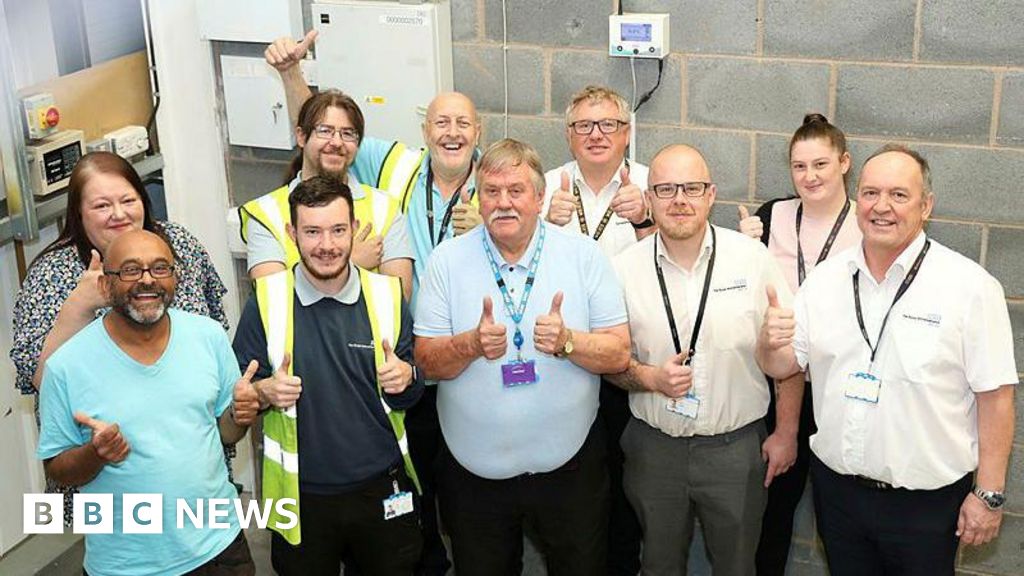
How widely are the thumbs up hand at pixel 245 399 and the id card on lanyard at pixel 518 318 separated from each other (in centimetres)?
66

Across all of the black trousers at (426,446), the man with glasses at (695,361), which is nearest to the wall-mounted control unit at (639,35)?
the man with glasses at (695,361)

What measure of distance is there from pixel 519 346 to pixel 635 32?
1221mm

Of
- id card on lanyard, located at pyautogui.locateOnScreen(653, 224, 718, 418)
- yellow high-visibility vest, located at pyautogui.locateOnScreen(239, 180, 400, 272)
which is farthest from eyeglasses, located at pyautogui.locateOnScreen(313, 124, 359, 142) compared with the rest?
id card on lanyard, located at pyautogui.locateOnScreen(653, 224, 718, 418)

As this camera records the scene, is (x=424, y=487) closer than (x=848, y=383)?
No

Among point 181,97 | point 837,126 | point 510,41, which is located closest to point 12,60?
point 181,97

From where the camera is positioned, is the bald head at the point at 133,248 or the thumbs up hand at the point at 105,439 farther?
the bald head at the point at 133,248

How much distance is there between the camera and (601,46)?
3.83 metres

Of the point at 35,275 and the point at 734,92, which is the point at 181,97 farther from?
the point at 734,92

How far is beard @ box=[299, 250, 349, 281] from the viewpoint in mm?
2936

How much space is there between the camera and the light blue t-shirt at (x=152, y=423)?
2.65 metres

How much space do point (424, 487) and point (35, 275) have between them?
55.2 inches

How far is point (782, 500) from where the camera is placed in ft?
11.6

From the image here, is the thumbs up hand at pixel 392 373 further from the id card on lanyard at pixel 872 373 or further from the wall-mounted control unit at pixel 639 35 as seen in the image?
the wall-mounted control unit at pixel 639 35

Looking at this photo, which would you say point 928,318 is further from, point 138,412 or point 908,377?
point 138,412
